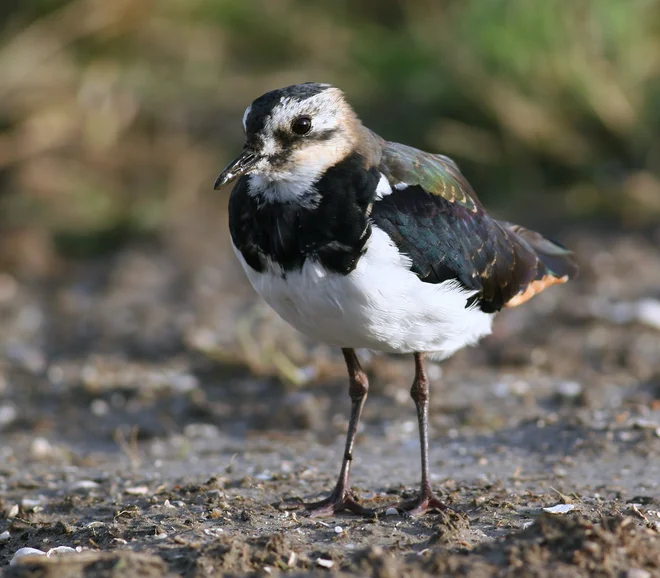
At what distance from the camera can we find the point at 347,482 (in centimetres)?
497

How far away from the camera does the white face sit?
15.1 ft

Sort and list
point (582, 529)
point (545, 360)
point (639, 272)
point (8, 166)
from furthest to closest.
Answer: point (8, 166), point (639, 272), point (545, 360), point (582, 529)

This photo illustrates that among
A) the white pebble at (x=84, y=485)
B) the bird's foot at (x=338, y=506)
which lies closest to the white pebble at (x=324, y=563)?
the bird's foot at (x=338, y=506)

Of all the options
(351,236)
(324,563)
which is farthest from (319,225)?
(324,563)

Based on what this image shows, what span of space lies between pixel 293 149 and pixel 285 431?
2450 millimetres

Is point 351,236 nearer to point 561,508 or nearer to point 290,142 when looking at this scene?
point 290,142

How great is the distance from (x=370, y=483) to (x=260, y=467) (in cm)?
67

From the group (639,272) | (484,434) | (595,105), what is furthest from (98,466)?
(595,105)

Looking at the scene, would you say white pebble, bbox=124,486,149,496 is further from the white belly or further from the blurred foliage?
the blurred foliage

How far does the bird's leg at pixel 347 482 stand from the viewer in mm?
4836

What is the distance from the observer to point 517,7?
31.9 ft

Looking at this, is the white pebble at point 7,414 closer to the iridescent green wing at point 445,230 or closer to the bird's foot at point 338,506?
the bird's foot at point 338,506

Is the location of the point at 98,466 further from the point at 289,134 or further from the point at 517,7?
the point at 517,7

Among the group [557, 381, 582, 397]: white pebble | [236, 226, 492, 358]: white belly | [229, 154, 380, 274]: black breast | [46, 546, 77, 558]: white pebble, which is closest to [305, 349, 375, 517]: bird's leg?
[236, 226, 492, 358]: white belly
